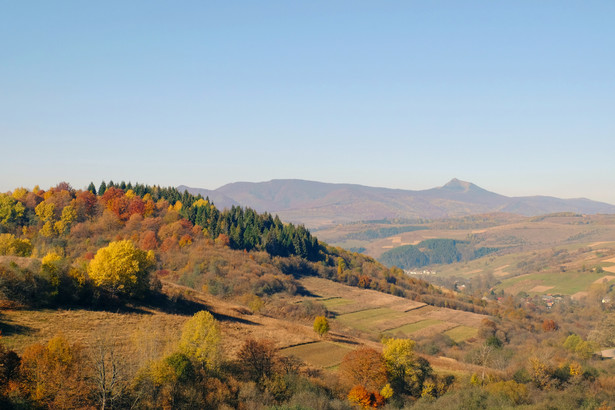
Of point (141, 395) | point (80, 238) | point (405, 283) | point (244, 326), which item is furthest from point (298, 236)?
point (141, 395)

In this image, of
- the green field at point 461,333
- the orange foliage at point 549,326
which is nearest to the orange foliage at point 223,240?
the green field at point 461,333

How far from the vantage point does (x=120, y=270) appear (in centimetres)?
6762

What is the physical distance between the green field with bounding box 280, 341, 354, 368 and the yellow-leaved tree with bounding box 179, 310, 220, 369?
594 inches

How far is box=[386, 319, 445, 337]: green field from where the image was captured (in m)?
104

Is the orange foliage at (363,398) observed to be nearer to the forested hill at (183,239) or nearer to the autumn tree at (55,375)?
the autumn tree at (55,375)

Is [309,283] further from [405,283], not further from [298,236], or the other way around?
[405,283]

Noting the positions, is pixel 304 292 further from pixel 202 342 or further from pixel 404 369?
pixel 202 342

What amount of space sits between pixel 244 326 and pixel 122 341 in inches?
861

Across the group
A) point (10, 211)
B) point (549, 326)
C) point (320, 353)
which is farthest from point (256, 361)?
point (549, 326)

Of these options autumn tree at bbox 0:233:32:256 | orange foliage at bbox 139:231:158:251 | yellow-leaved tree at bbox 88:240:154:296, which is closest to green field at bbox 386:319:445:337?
yellow-leaved tree at bbox 88:240:154:296

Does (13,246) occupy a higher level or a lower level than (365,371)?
higher

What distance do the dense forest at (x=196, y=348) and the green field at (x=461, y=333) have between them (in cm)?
192

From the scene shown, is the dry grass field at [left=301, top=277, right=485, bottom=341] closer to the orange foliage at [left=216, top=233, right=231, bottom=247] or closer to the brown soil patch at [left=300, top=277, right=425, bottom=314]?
the brown soil patch at [left=300, top=277, right=425, bottom=314]

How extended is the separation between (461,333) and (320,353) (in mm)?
55706
